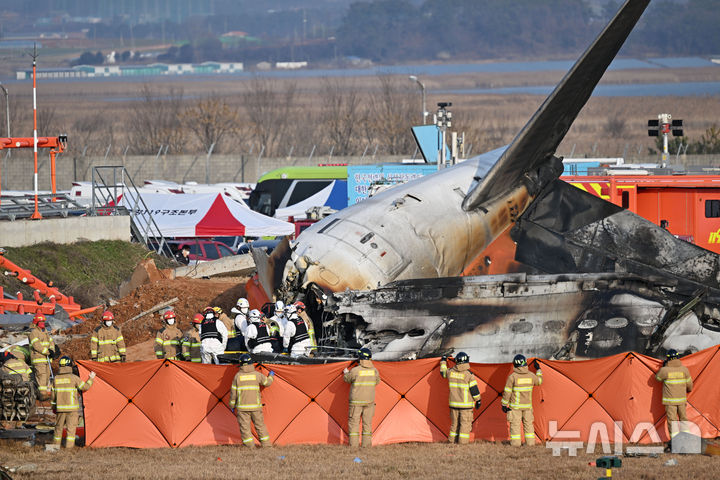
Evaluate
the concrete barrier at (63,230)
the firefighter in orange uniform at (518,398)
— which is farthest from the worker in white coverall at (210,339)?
the concrete barrier at (63,230)

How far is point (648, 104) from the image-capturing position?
5443 inches

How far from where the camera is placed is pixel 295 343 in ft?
59.9

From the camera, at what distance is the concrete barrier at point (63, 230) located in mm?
32719

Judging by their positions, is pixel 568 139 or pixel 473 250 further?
pixel 568 139

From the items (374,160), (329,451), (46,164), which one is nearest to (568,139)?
(374,160)

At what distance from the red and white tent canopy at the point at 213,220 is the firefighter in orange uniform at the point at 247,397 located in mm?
20748

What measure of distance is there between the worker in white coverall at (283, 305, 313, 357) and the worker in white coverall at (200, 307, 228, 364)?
1.48 meters

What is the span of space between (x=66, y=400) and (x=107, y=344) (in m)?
3.22

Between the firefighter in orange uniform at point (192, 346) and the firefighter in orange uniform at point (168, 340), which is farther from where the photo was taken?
the firefighter in orange uniform at point (168, 340)

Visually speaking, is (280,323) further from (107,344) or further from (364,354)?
(107,344)

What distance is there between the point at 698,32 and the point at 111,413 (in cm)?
16735

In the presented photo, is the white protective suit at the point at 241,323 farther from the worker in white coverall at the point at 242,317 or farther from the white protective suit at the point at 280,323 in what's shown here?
the white protective suit at the point at 280,323

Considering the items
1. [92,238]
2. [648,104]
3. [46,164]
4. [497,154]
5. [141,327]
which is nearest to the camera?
[497,154]

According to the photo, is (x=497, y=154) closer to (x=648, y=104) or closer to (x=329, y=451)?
(x=329, y=451)
